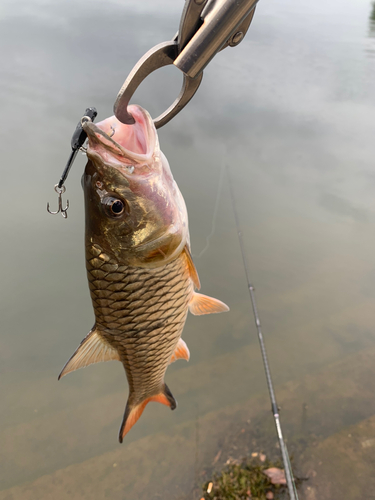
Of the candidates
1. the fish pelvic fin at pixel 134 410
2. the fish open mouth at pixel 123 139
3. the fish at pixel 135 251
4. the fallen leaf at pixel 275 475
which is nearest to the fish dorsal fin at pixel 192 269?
the fish at pixel 135 251

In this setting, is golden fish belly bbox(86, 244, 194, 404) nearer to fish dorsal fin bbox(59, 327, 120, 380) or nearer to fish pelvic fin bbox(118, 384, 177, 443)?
fish dorsal fin bbox(59, 327, 120, 380)

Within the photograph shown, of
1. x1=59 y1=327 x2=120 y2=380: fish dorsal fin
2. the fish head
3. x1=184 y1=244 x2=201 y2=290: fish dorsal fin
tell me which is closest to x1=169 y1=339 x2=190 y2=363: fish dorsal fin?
x1=59 y1=327 x2=120 y2=380: fish dorsal fin

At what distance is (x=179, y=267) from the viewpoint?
103cm

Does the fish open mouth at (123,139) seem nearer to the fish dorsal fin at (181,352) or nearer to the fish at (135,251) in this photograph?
the fish at (135,251)

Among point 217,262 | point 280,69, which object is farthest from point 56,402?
point 280,69

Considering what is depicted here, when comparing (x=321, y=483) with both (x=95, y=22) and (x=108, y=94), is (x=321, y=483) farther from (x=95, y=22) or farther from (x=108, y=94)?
(x=95, y=22)

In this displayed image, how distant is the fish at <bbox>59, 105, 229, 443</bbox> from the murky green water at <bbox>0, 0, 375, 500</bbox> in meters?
1.18

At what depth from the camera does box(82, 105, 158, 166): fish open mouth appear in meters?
0.69

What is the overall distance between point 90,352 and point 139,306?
277 mm

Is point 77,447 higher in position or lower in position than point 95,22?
lower

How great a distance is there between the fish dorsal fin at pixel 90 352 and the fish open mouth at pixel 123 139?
1.95 ft

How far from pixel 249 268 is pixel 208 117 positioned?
2682 mm

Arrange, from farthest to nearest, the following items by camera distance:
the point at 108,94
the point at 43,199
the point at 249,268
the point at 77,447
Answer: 1. the point at 108,94
2. the point at 43,199
3. the point at 249,268
4. the point at 77,447

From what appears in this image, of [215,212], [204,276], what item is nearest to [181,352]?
[204,276]
